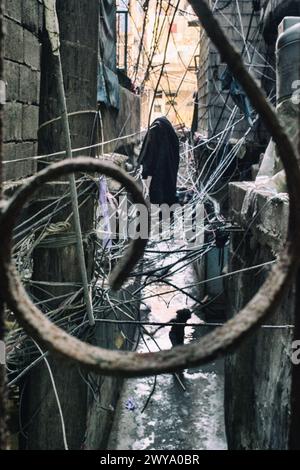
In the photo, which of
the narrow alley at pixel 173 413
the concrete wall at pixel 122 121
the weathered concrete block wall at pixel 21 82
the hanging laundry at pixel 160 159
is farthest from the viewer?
the hanging laundry at pixel 160 159

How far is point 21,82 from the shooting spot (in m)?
3.66

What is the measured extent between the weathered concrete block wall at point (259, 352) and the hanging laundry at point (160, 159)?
2871 mm

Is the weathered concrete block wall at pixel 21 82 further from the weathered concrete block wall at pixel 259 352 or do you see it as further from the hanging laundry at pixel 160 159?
the hanging laundry at pixel 160 159

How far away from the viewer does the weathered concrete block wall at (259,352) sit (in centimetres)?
348

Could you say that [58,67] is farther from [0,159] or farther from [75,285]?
[0,159]

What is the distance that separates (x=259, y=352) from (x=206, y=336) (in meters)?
3.84

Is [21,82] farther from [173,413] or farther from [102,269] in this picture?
[173,413]

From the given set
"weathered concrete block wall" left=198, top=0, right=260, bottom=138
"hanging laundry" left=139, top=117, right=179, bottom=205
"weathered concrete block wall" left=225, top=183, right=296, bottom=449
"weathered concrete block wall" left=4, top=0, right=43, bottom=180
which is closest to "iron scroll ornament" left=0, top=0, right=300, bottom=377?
"weathered concrete block wall" left=225, top=183, right=296, bottom=449

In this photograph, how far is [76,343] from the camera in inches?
35.8

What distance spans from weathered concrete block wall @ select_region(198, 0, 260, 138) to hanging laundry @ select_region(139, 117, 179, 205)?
8.66 feet

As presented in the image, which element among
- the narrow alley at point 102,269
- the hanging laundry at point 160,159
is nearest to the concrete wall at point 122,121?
the narrow alley at point 102,269

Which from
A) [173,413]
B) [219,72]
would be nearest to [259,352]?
[173,413]

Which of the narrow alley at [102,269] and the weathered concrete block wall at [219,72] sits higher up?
the weathered concrete block wall at [219,72]
